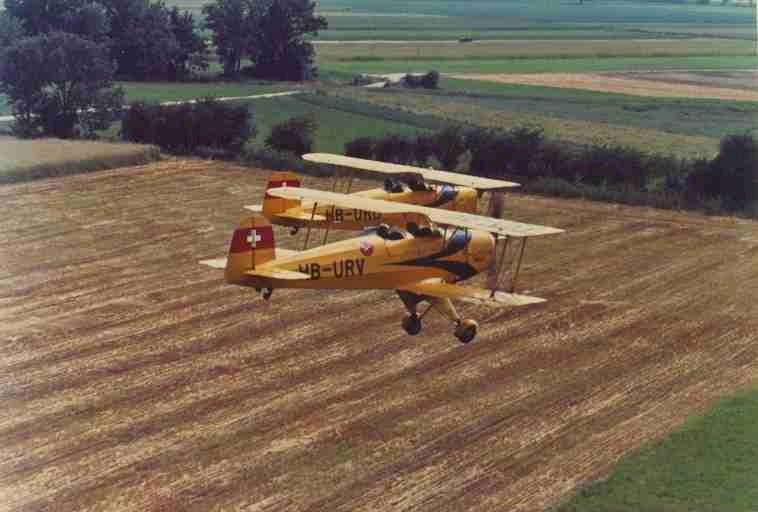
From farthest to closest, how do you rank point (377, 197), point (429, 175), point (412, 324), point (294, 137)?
1. point (294, 137)
2. point (377, 197)
3. point (429, 175)
4. point (412, 324)

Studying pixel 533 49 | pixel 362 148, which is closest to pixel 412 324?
pixel 362 148

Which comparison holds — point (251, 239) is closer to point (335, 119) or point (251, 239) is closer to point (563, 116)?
point (335, 119)

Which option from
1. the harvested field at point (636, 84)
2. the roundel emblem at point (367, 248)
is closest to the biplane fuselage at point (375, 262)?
the roundel emblem at point (367, 248)

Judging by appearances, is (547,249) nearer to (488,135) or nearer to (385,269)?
(385,269)

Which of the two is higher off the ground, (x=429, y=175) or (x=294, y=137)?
(x=429, y=175)

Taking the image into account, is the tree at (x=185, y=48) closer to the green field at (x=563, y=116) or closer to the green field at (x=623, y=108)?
the green field at (x=563, y=116)

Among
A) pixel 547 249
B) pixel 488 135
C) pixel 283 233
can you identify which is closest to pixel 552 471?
pixel 547 249

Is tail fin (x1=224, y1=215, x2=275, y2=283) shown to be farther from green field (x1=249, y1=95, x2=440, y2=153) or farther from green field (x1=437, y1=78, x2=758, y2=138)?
green field (x1=437, y1=78, x2=758, y2=138)

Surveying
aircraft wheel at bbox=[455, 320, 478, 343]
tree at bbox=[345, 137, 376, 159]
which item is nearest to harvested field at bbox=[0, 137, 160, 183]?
tree at bbox=[345, 137, 376, 159]
